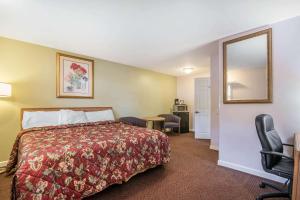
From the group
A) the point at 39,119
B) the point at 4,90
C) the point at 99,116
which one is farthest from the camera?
the point at 99,116

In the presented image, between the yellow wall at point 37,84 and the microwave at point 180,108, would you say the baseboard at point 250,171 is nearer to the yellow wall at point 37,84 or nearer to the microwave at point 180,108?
the yellow wall at point 37,84

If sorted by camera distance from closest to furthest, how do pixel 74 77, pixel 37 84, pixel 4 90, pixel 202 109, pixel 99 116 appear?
pixel 4 90
pixel 37 84
pixel 74 77
pixel 99 116
pixel 202 109

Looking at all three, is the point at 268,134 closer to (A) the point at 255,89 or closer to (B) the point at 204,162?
(A) the point at 255,89

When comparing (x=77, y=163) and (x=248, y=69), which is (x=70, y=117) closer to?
(x=77, y=163)

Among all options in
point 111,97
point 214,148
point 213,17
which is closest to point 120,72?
point 111,97

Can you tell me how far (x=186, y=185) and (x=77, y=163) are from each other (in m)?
1.48

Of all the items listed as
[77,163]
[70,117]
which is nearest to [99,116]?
[70,117]

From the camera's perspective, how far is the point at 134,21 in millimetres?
2270

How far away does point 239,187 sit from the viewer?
214 centimetres

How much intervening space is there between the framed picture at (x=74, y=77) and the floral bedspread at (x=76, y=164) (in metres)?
1.15

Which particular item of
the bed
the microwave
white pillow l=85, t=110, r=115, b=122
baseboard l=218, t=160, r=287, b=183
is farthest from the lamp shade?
the microwave

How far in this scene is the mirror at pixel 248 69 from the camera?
2.39 meters

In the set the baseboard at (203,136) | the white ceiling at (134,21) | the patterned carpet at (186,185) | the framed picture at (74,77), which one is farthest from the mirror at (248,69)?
the framed picture at (74,77)

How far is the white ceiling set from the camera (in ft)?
6.19
